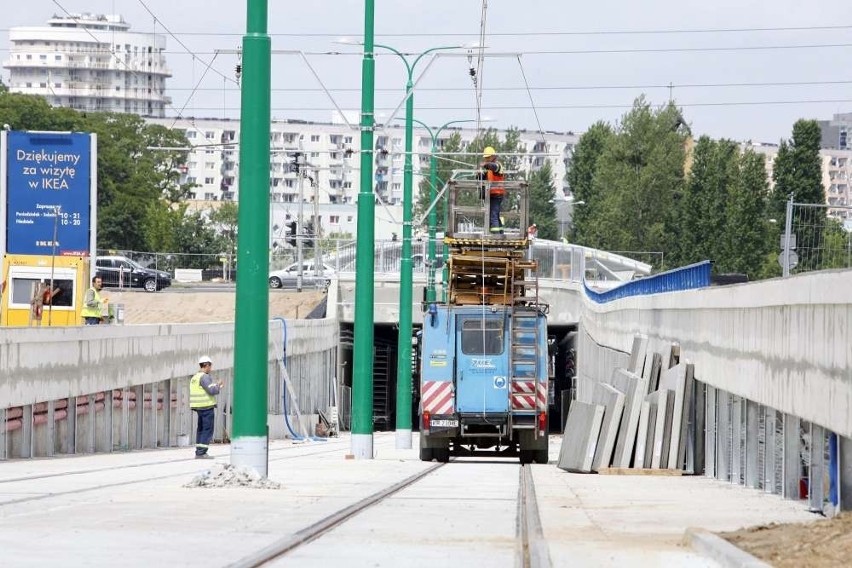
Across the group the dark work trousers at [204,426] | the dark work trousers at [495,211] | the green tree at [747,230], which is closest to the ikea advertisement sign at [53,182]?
the dark work trousers at [495,211]

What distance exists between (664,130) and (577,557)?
103 metres

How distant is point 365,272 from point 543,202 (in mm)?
109041

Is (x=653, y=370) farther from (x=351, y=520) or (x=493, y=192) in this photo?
(x=351, y=520)

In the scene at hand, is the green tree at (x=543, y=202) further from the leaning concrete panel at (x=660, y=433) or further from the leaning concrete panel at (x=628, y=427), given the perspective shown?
the leaning concrete panel at (x=660, y=433)

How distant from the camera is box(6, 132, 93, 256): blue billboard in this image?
135ft

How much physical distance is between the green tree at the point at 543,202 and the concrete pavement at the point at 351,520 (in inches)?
4651

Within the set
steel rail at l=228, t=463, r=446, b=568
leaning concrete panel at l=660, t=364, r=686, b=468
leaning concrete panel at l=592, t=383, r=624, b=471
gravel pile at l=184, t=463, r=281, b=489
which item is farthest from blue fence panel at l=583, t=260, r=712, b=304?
gravel pile at l=184, t=463, r=281, b=489

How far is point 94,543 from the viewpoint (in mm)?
12375

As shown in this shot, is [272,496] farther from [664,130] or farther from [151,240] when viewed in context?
[151,240]

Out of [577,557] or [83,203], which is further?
[83,203]

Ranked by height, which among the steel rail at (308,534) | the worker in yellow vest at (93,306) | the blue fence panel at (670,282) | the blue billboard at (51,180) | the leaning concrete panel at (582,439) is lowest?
the leaning concrete panel at (582,439)

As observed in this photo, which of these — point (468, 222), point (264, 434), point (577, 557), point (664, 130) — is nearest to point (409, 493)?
point (264, 434)

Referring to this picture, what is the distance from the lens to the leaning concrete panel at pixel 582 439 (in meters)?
28.5

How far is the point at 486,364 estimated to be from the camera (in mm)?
33656
